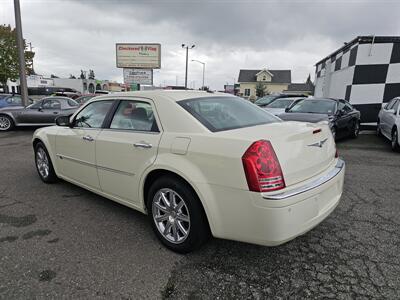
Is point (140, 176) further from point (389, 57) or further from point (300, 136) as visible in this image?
point (389, 57)

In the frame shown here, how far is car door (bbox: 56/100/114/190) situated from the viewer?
3400 mm

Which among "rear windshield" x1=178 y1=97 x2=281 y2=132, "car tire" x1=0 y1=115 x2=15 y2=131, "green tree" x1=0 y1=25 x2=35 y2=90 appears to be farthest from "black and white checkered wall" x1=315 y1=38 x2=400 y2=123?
"green tree" x1=0 y1=25 x2=35 y2=90

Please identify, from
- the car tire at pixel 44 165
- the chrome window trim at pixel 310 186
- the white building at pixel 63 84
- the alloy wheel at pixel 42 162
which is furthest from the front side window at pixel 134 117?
the white building at pixel 63 84

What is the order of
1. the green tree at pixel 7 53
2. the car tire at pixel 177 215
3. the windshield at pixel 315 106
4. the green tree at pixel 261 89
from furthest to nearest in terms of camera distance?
1. the green tree at pixel 261 89
2. the green tree at pixel 7 53
3. the windshield at pixel 315 106
4. the car tire at pixel 177 215

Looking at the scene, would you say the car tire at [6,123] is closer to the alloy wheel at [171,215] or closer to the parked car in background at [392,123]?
the alloy wheel at [171,215]

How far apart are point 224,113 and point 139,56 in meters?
17.6

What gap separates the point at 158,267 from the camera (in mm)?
2408

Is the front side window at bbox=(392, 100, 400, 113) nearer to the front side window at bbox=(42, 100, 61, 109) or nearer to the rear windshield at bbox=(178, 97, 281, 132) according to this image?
the rear windshield at bbox=(178, 97, 281, 132)

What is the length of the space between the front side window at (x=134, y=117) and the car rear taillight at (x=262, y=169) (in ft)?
3.44

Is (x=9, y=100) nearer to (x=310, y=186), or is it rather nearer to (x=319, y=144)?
(x=319, y=144)

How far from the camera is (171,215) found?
2633mm

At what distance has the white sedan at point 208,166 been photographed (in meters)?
2.09

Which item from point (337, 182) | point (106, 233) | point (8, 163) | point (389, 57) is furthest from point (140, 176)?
point (389, 57)

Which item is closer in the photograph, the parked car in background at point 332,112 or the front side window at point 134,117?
the front side window at point 134,117
